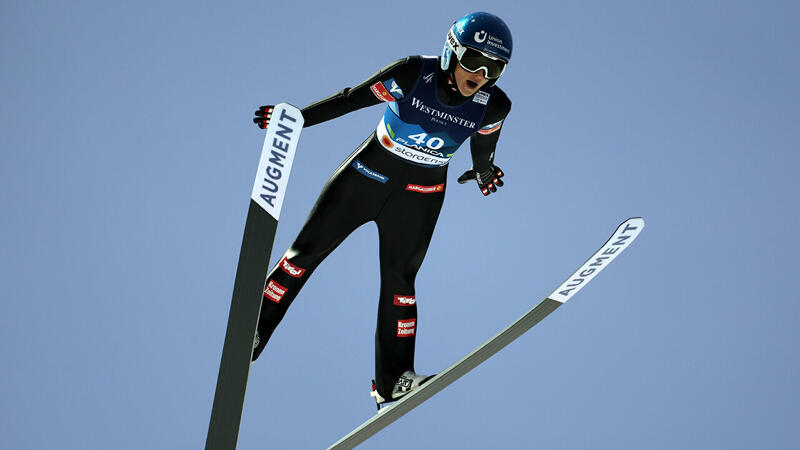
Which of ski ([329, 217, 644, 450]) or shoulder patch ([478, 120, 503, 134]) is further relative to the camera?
shoulder patch ([478, 120, 503, 134])

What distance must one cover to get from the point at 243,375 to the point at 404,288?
2.36 ft

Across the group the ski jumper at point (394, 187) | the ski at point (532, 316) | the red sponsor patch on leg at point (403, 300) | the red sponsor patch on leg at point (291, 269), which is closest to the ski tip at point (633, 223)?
the ski at point (532, 316)

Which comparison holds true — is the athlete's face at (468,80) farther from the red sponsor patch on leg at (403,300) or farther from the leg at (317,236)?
the red sponsor patch on leg at (403,300)

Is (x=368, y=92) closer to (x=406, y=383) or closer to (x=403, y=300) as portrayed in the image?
(x=403, y=300)

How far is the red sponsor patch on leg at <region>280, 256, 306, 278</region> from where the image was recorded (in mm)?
2531

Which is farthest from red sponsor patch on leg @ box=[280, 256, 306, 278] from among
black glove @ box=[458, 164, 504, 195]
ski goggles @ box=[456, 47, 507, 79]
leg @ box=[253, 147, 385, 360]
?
ski goggles @ box=[456, 47, 507, 79]

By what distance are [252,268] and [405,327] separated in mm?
838

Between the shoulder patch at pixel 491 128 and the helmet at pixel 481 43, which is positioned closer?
the helmet at pixel 481 43

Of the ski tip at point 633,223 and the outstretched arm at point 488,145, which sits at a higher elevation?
the outstretched arm at point 488,145

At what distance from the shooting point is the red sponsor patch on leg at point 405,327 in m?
2.66

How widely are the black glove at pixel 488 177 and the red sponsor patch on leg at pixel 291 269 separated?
0.70 metres

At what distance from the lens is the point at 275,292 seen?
8.31 ft

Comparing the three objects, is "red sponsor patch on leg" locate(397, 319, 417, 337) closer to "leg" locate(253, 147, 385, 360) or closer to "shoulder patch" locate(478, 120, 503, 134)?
"leg" locate(253, 147, 385, 360)

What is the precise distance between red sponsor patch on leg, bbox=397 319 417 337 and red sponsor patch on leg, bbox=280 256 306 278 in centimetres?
37
